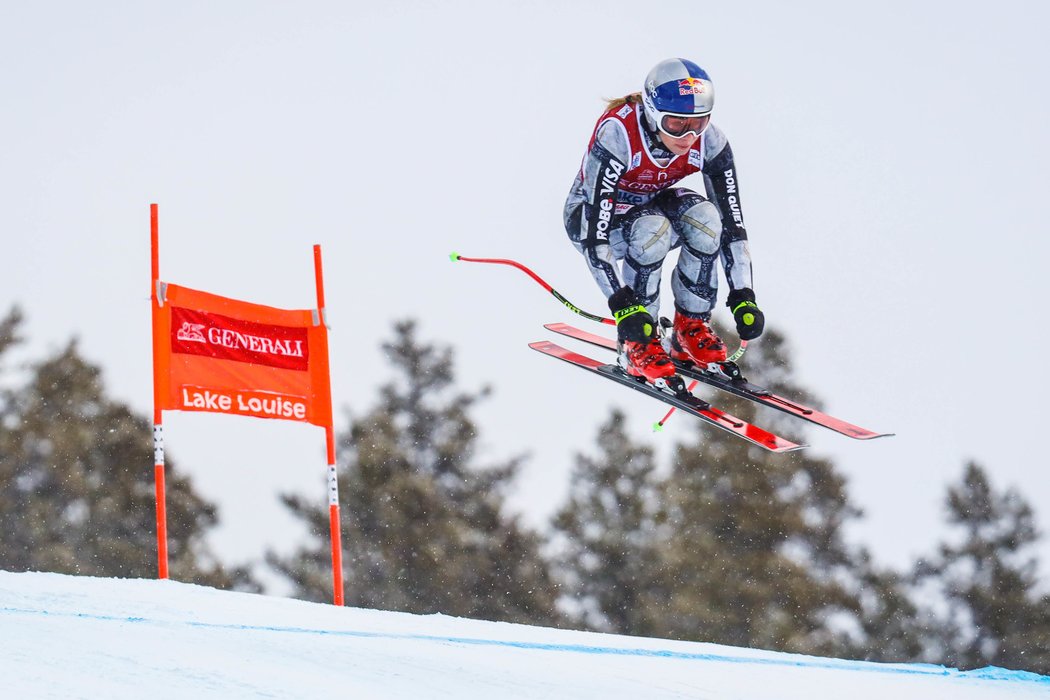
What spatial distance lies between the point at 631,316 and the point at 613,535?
2215cm

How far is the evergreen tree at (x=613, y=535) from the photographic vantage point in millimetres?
28125

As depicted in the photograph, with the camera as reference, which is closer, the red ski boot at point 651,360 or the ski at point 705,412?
the ski at point 705,412

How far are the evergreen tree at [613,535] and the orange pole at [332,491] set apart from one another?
19.0 meters

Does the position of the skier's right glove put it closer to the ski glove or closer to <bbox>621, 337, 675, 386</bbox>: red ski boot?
<bbox>621, 337, 675, 386</bbox>: red ski boot

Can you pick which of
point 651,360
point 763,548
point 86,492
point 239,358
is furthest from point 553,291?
point 86,492

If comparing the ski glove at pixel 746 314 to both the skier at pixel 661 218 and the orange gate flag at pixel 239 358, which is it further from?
the orange gate flag at pixel 239 358

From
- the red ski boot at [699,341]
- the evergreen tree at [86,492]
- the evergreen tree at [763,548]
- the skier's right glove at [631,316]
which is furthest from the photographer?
the evergreen tree at [86,492]

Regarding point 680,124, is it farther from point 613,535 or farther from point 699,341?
point 613,535

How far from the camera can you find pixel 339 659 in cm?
A: 511

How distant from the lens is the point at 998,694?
23.5 ft

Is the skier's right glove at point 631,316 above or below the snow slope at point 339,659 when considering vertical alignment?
above

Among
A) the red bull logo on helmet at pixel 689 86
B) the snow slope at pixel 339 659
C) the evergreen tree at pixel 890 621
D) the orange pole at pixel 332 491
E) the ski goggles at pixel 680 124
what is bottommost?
the evergreen tree at pixel 890 621

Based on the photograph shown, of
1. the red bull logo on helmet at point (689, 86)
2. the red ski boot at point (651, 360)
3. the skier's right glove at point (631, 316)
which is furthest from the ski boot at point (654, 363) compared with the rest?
the red bull logo on helmet at point (689, 86)

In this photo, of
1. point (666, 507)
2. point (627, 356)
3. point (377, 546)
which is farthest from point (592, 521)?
point (627, 356)
